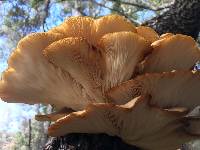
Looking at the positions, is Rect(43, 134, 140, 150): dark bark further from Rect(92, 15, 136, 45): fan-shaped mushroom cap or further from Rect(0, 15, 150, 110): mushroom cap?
Rect(92, 15, 136, 45): fan-shaped mushroom cap

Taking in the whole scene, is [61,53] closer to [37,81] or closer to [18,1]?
[37,81]

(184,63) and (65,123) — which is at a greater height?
(184,63)

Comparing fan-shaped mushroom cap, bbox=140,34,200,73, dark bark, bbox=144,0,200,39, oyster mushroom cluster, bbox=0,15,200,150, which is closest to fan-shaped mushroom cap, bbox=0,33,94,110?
oyster mushroom cluster, bbox=0,15,200,150

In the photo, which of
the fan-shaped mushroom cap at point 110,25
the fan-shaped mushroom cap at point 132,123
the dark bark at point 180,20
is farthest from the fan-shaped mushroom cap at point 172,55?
the dark bark at point 180,20

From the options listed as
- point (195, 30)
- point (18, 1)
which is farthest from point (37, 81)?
point (18, 1)

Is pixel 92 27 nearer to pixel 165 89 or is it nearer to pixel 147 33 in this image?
pixel 147 33

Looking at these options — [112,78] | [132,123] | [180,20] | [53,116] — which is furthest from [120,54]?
[180,20]
